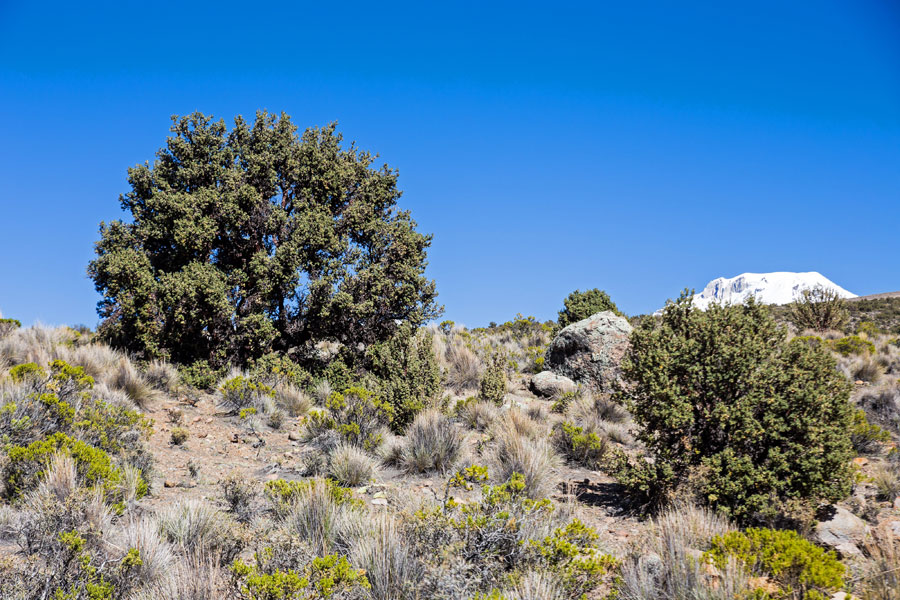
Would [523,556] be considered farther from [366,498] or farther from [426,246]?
[426,246]

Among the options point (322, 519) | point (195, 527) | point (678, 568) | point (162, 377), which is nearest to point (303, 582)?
point (322, 519)

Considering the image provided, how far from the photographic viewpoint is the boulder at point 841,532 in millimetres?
4723

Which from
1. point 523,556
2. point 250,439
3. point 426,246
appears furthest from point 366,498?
point 426,246

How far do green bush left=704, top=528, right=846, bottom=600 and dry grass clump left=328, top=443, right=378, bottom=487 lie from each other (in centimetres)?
424

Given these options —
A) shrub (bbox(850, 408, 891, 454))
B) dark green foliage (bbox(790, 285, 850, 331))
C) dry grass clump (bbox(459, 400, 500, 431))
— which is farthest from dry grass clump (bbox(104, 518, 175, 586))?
dark green foliage (bbox(790, 285, 850, 331))

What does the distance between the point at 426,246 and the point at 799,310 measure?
638 inches

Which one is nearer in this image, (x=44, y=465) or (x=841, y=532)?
(x=841, y=532)

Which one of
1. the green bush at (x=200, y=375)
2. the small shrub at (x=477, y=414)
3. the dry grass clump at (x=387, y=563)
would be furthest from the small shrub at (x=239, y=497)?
the green bush at (x=200, y=375)

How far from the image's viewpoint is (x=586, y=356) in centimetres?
1278

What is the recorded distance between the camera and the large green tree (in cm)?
1160

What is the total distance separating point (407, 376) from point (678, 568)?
6645mm

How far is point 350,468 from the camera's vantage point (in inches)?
266

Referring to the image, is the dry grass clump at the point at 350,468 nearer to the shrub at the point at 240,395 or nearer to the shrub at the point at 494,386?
the shrub at the point at 240,395

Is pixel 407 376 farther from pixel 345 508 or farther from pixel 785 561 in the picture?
pixel 785 561
